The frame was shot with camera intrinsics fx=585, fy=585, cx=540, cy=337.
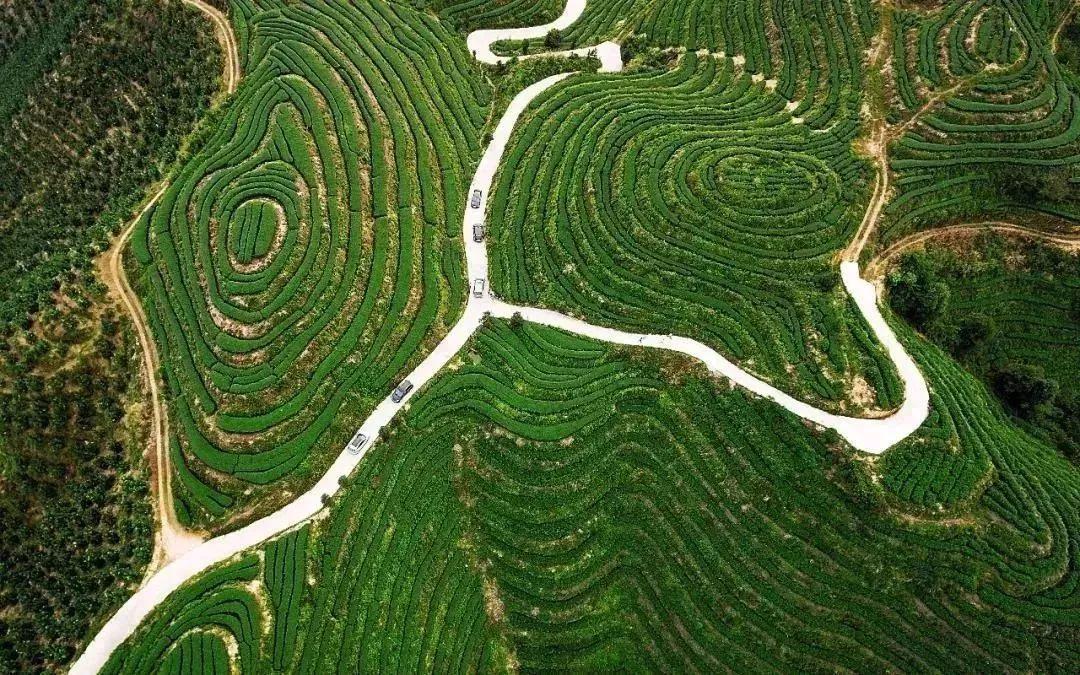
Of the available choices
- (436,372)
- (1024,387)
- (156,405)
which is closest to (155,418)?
(156,405)

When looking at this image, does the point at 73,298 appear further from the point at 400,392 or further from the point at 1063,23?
the point at 1063,23

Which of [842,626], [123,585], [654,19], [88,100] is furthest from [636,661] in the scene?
[88,100]

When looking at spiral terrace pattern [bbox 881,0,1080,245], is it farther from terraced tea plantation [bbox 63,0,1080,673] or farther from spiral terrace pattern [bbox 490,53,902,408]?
spiral terrace pattern [bbox 490,53,902,408]

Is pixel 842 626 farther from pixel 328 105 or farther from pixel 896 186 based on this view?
pixel 328 105

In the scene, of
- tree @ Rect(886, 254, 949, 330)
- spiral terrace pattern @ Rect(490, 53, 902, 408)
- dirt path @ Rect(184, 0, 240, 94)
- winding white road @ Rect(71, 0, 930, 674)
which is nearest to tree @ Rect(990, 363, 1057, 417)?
tree @ Rect(886, 254, 949, 330)

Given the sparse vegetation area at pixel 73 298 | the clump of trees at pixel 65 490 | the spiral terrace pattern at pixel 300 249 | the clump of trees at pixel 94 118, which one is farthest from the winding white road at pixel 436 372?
the clump of trees at pixel 94 118

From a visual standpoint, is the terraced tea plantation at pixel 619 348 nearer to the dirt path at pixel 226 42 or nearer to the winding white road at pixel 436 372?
the winding white road at pixel 436 372
